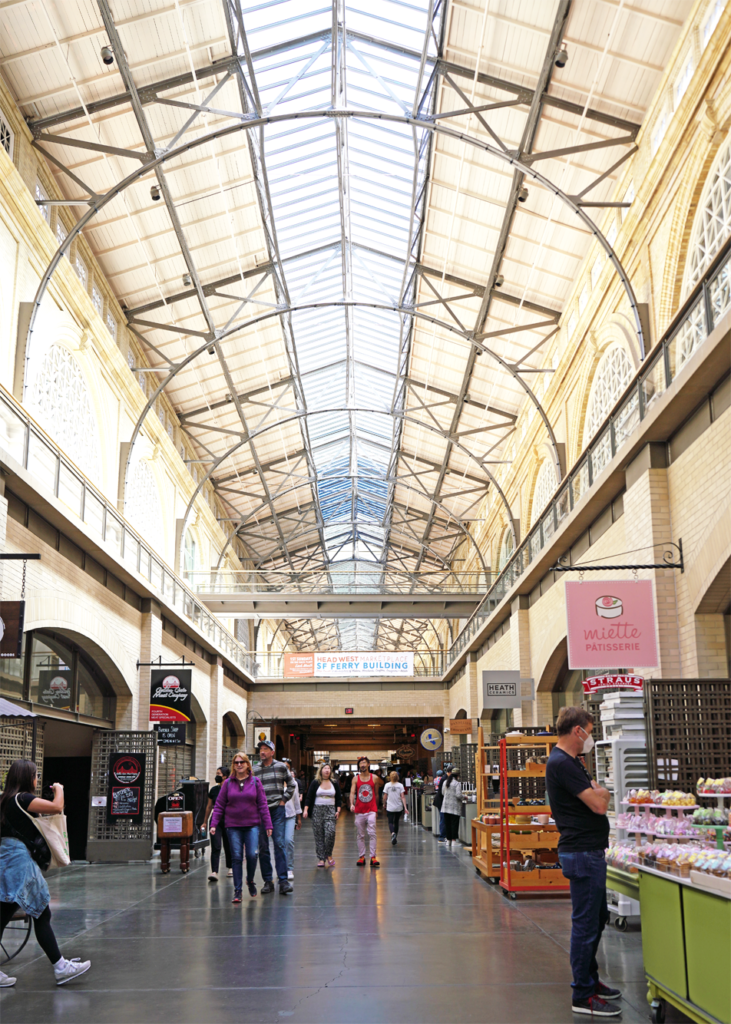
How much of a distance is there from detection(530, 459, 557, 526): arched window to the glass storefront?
11.6 meters

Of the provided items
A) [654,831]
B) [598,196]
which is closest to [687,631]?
[654,831]

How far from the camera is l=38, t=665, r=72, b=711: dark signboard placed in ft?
51.1

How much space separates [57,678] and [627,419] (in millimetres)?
10765

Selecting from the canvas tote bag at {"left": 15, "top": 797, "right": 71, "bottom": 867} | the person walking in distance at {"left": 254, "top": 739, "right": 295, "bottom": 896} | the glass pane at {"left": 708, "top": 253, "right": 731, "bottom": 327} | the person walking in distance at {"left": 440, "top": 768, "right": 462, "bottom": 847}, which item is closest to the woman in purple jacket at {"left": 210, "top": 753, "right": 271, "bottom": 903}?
the person walking in distance at {"left": 254, "top": 739, "right": 295, "bottom": 896}

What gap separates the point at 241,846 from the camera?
11.2 meters

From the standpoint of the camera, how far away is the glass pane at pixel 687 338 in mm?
10234

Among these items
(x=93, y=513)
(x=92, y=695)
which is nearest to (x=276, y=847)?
(x=93, y=513)

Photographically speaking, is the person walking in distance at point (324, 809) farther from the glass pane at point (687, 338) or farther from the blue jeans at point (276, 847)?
the glass pane at point (687, 338)

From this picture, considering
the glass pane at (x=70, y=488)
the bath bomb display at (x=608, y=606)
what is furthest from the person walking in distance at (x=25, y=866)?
the glass pane at (x=70, y=488)

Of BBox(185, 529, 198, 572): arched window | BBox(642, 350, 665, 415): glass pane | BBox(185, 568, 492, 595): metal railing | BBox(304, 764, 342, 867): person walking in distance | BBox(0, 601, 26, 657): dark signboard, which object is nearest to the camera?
BBox(0, 601, 26, 657): dark signboard

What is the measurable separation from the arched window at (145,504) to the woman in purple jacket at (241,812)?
12.6 meters

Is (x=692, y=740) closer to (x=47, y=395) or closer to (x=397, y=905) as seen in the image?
(x=397, y=905)

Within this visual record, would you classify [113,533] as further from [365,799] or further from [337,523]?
[337,523]

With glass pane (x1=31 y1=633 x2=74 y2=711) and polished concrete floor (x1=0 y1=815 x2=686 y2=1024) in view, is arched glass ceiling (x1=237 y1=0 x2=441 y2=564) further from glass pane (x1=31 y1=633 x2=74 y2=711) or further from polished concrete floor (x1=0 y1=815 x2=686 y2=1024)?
polished concrete floor (x1=0 y1=815 x2=686 y2=1024)
